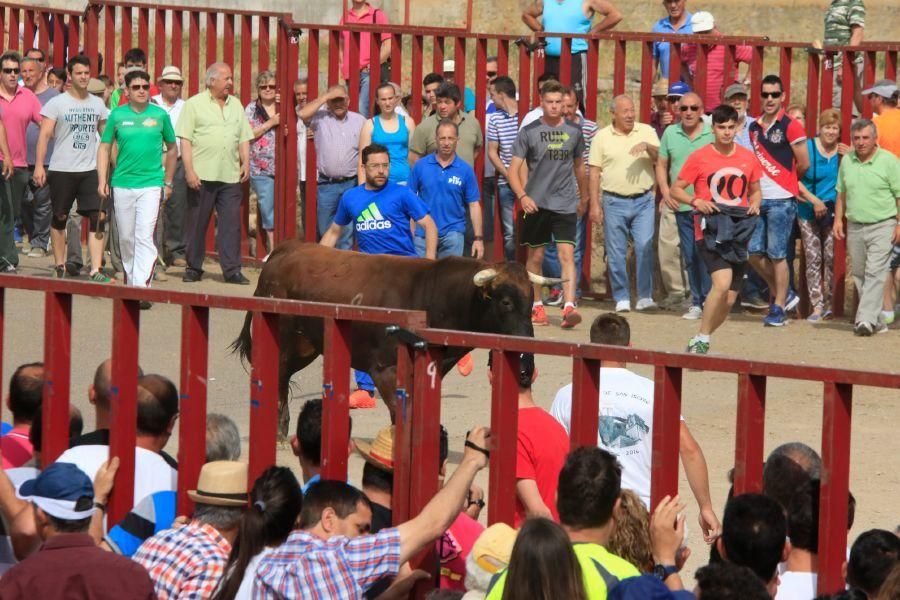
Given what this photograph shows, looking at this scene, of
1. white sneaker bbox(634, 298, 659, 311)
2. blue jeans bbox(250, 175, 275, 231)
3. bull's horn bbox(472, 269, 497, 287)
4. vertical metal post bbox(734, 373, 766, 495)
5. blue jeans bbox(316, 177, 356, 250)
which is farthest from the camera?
blue jeans bbox(250, 175, 275, 231)

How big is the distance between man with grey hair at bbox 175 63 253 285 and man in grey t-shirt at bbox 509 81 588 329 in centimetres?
289

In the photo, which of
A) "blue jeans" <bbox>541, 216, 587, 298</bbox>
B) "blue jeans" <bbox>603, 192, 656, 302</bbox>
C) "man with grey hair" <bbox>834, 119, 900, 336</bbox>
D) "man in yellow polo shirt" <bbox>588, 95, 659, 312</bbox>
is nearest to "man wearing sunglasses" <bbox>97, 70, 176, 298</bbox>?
"blue jeans" <bbox>541, 216, 587, 298</bbox>

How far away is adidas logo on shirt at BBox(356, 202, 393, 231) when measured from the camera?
12.5 metres

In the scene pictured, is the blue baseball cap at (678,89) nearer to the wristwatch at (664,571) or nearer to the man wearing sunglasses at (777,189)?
the man wearing sunglasses at (777,189)

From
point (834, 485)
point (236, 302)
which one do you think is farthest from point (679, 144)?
point (834, 485)

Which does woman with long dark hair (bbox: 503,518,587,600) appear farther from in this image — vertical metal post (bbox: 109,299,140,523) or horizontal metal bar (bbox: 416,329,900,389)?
vertical metal post (bbox: 109,299,140,523)

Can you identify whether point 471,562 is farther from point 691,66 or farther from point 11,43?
point 11,43

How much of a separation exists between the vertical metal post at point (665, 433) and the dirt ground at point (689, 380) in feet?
10.5

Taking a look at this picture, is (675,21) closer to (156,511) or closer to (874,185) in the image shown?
(874,185)

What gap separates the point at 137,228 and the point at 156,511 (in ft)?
29.6

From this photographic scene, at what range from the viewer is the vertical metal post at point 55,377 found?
686cm

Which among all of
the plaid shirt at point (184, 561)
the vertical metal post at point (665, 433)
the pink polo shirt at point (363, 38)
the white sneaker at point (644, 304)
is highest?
the pink polo shirt at point (363, 38)

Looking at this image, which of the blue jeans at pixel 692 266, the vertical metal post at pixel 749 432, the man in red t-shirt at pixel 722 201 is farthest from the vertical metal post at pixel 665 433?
the blue jeans at pixel 692 266

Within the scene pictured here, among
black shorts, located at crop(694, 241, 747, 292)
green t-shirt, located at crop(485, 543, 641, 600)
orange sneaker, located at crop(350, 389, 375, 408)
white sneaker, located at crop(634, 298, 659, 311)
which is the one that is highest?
black shorts, located at crop(694, 241, 747, 292)
